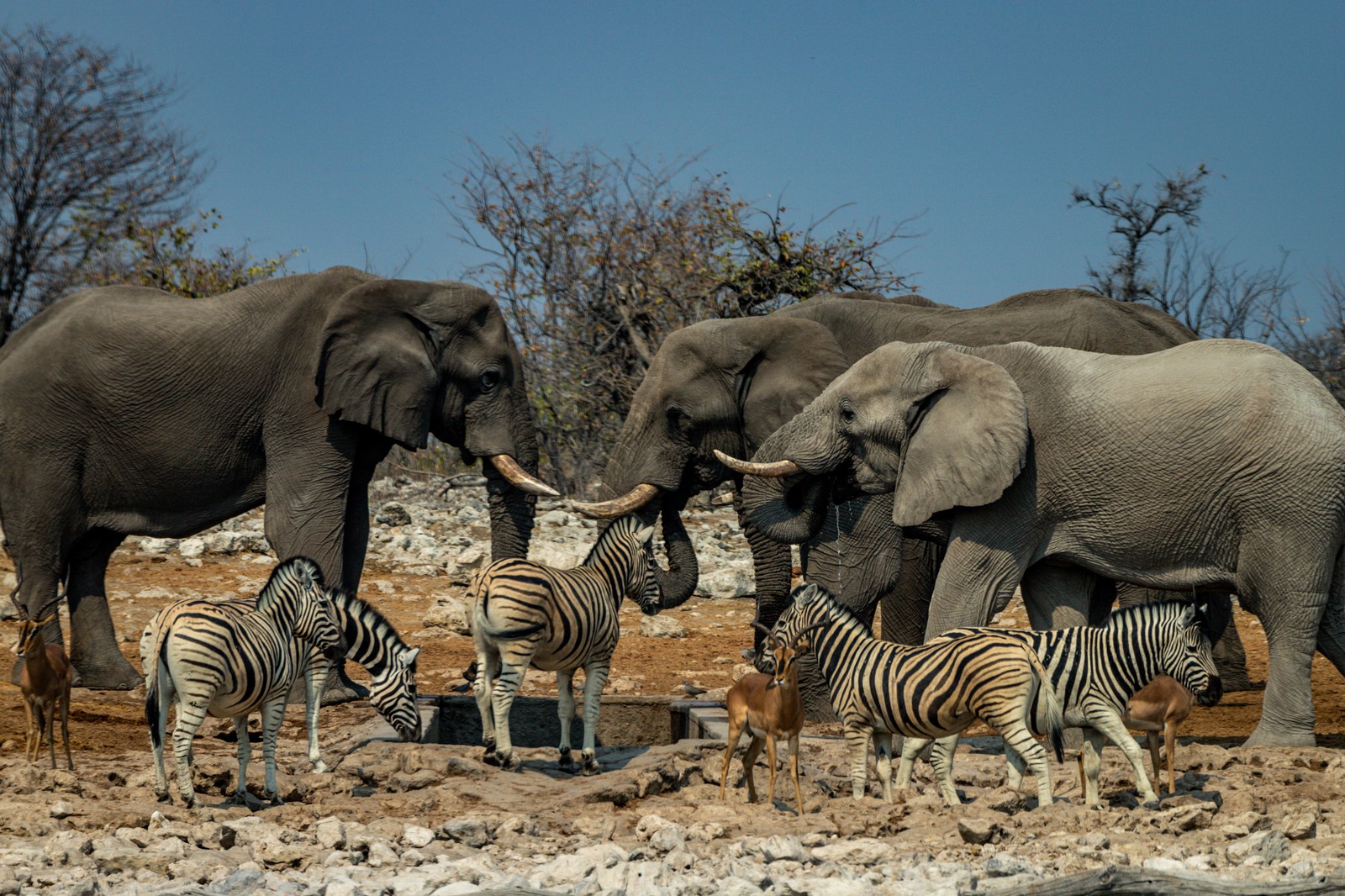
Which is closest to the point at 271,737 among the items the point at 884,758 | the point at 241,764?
the point at 241,764

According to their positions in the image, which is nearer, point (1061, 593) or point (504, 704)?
point (504, 704)

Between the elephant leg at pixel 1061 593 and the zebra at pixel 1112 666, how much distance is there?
133cm

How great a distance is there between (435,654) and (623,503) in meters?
3.82

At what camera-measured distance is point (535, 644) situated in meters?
7.96

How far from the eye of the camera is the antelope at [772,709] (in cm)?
702

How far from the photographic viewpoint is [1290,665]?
8.59 metres

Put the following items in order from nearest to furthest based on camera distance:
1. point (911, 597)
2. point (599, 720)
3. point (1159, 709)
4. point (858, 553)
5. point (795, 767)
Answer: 1. point (795, 767)
2. point (1159, 709)
3. point (858, 553)
4. point (599, 720)
5. point (911, 597)

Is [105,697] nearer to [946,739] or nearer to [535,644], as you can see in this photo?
[535,644]

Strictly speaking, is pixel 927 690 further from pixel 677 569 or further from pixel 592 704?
pixel 677 569

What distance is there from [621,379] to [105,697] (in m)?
11.7

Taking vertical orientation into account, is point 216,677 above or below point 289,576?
below

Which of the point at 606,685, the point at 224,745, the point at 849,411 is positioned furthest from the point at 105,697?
the point at 849,411

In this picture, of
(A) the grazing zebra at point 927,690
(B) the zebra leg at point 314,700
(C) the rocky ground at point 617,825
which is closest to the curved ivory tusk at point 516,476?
(C) the rocky ground at point 617,825

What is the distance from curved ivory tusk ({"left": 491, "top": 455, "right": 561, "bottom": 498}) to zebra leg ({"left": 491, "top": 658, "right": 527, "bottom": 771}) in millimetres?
2642
